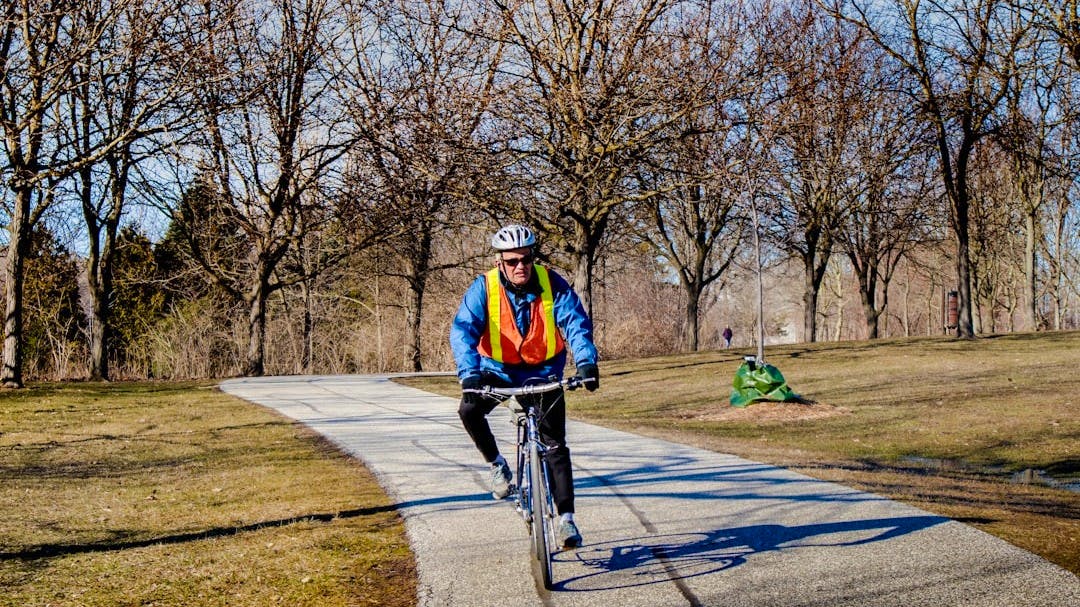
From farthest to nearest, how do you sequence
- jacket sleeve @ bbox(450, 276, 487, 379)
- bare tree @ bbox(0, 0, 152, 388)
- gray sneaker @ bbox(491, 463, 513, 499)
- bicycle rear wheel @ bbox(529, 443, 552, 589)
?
bare tree @ bbox(0, 0, 152, 388) → gray sneaker @ bbox(491, 463, 513, 499) → jacket sleeve @ bbox(450, 276, 487, 379) → bicycle rear wheel @ bbox(529, 443, 552, 589)

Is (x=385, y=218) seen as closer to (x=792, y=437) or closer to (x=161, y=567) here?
(x=792, y=437)

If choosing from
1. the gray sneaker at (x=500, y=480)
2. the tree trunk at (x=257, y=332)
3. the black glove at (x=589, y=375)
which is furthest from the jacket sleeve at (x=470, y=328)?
the tree trunk at (x=257, y=332)

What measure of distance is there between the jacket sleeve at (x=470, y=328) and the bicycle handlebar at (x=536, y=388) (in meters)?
0.15

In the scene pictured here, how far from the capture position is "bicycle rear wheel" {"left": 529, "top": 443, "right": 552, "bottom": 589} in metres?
5.25

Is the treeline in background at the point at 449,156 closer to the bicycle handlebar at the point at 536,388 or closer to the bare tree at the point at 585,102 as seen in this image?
the bare tree at the point at 585,102

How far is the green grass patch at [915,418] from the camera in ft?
28.1

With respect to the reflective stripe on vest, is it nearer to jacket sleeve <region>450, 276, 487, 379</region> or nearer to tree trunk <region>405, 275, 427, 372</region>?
jacket sleeve <region>450, 276, 487, 379</region>

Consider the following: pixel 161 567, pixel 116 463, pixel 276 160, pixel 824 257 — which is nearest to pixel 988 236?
pixel 824 257

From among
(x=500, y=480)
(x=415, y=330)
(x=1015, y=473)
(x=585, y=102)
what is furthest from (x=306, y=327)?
(x=500, y=480)

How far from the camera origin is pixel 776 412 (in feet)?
58.3

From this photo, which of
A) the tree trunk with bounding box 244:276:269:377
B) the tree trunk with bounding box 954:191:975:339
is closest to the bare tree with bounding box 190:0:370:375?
the tree trunk with bounding box 244:276:269:377

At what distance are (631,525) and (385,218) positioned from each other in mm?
24271

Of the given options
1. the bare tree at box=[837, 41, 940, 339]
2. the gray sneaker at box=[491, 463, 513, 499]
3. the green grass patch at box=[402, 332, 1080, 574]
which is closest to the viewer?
the gray sneaker at box=[491, 463, 513, 499]

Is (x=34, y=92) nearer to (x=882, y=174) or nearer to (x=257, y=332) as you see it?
(x=257, y=332)
